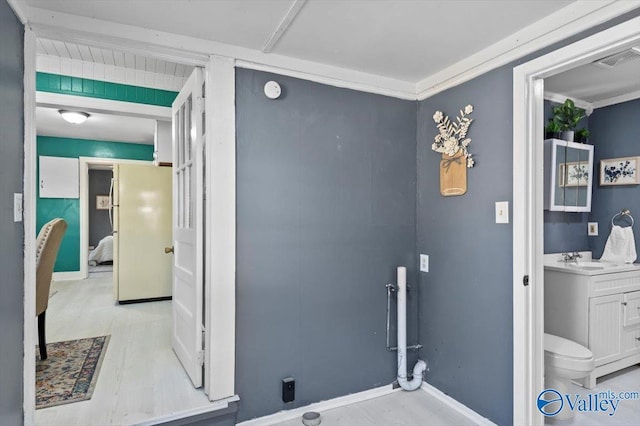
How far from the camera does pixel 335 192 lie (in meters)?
2.48

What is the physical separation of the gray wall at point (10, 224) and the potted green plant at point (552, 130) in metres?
3.54

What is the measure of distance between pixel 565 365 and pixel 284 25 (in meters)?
2.58

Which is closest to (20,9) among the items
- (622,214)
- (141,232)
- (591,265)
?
(141,232)

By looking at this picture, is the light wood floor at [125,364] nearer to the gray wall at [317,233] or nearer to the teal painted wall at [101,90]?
the gray wall at [317,233]

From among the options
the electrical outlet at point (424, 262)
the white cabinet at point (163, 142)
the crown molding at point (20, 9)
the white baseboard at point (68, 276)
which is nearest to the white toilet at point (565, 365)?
the electrical outlet at point (424, 262)

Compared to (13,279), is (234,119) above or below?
above

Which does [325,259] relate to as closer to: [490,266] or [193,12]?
[490,266]

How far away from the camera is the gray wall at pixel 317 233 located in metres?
2.22

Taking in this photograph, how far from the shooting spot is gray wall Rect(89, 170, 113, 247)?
9.14 m

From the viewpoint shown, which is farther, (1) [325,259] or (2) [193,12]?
(1) [325,259]

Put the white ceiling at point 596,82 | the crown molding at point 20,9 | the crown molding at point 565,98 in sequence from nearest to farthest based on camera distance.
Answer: the crown molding at point 20,9, the white ceiling at point 596,82, the crown molding at point 565,98

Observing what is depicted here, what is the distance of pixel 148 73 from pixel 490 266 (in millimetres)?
3106

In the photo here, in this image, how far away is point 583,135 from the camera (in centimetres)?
325

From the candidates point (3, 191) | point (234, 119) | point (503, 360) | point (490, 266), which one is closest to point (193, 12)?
point (234, 119)
